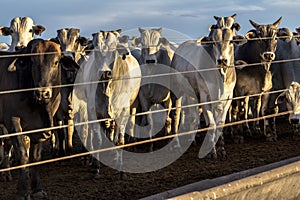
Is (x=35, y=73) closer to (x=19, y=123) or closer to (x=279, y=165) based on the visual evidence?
(x=19, y=123)

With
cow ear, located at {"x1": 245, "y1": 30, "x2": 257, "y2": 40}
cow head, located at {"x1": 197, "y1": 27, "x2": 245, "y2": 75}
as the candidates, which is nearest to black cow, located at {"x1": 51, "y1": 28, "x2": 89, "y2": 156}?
cow head, located at {"x1": 197, "y1": 27, "x2": 245, "y2": 75}

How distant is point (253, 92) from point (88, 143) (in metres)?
3.58

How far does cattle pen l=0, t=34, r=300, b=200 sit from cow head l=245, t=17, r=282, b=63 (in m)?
1.61

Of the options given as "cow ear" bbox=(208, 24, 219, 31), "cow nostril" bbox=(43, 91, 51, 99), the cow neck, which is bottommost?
the cow neck

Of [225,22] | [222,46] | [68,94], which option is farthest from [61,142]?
[225,22]

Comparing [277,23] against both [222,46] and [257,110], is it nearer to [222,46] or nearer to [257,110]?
[257,110]

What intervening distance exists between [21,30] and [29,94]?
163 inches

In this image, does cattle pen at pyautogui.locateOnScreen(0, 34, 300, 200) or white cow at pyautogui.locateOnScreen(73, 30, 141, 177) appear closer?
cattle pen at pyautogui.locateOnScreen(0, 34, 300, 200)

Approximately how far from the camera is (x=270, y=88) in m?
11.0

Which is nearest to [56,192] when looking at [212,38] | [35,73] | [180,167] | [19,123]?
[19,123]

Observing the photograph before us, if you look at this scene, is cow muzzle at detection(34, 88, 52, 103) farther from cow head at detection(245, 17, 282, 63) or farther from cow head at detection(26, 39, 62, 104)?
cow head at detection(245, 17, 282, 63)

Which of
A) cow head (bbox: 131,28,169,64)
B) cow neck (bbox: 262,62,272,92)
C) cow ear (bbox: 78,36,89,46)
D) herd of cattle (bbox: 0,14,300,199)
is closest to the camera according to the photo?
herd of cattle (bbox: 0,14,300,199)

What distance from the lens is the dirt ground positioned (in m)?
6.54

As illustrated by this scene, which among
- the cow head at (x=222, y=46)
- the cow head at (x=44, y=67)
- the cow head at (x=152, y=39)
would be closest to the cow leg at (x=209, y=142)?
the cow head at (x=222, y=46)
